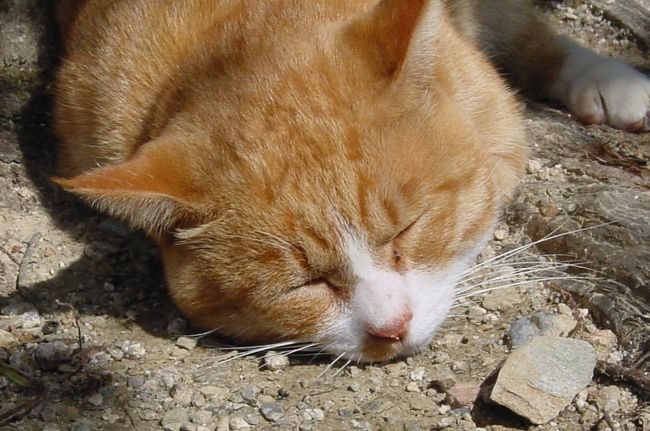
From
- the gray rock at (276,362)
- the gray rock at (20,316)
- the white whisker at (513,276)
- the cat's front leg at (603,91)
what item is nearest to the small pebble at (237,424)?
the gray rock at (276,362)

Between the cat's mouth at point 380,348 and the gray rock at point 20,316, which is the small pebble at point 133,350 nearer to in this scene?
the gray rock at point 20,316

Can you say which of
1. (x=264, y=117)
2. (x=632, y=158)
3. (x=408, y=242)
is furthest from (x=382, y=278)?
(x=632, y=158)

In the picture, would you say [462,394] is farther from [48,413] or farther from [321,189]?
[48,413]

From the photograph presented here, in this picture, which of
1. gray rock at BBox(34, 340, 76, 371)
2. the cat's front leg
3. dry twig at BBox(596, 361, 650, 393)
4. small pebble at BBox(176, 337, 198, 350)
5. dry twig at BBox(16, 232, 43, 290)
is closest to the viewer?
dry twig at BBox(596, 361, 650, 393)

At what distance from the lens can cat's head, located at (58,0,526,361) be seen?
2.59 meters

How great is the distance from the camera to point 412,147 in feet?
8.80

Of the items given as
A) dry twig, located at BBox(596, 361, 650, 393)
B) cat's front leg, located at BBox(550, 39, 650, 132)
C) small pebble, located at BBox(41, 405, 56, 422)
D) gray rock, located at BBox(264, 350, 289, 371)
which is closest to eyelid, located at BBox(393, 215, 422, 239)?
gray rock, located at BBox(264, 350, 289, 371)

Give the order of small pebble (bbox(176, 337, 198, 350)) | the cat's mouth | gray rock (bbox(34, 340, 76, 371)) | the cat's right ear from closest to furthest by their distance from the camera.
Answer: the cat's right ear → the cat's mouth → gray rock (bbox(34, 340, 76, 371)) → small pebble (bbox(176, 337, 198, 350))

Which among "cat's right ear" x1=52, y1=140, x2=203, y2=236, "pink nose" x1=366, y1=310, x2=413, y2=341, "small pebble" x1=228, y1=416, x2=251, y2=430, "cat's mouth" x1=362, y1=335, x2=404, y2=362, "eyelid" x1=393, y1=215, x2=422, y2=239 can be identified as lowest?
"small pebble" x1=228, y1=416, x2=251, y2=430

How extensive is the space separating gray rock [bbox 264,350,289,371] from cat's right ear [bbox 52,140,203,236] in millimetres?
506

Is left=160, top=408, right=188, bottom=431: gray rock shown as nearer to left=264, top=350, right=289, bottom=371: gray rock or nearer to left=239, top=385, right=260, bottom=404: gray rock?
left=239, top=385, right=260, bottom=404: gray rock

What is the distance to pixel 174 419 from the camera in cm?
262

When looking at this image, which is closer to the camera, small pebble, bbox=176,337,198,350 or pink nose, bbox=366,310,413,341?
pink nose, bbox=366,310,413,341

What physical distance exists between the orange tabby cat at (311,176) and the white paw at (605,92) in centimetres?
97
